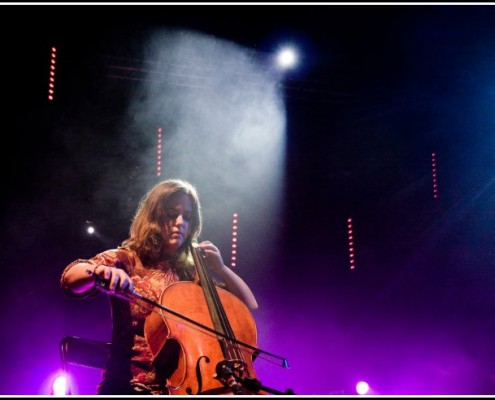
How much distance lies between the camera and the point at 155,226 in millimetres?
2666

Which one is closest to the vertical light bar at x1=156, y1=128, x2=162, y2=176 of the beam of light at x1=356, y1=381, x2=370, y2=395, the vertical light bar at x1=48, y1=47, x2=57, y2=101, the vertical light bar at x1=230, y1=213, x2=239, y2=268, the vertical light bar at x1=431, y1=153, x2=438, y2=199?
the vertical light bar at x1=230, y1=213, x2=239, y2=268

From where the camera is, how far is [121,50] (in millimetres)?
4738

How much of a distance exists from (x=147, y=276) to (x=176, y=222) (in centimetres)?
38

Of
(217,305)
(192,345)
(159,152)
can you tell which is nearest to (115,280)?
(192,345)

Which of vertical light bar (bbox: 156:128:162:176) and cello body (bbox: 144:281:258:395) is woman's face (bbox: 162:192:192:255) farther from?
vertical light bar (bbox: 156:128:162:176)

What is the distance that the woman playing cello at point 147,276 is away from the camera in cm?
209

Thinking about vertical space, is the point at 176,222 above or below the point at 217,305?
above

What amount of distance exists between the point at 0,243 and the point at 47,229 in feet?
1.43

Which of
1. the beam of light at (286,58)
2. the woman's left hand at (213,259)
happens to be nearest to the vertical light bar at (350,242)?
the beam of light at (286,58)

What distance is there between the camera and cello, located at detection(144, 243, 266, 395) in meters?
1.79

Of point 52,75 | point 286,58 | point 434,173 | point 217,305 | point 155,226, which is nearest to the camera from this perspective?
point 217,305

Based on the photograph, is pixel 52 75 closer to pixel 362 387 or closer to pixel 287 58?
pixel 287 58

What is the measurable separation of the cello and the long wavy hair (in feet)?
1.18

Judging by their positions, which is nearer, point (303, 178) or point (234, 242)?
point (234, 242)
